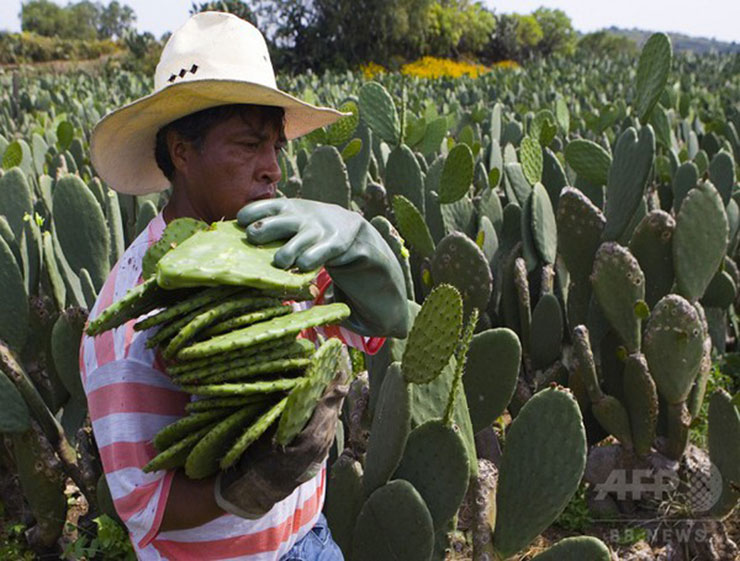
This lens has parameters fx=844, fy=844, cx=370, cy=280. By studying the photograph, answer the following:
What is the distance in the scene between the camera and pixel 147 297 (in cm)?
119

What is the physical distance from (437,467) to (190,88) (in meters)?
1.02

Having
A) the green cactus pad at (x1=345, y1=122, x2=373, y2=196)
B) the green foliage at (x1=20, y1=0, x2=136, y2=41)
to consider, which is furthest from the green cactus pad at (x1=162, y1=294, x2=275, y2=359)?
the green foliage at (x1=20, y1=0, x2=136, y2=41)

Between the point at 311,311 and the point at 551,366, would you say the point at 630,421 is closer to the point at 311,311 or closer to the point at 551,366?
the point at 551,366

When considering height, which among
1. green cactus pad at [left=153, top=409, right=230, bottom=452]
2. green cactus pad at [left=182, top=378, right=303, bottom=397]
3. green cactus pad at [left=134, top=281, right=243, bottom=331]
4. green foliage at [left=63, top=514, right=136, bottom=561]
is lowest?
green foliage at [left=63, top=514, right=136, bottom=561]

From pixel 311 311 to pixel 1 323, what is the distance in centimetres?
178

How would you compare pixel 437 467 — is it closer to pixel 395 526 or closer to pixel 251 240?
pixel 395 526

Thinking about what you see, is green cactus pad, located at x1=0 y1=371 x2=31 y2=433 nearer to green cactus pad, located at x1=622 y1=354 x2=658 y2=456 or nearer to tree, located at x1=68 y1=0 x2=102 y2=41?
green cactus pad, located at x1=622 y1=354 x2=658 y2=456

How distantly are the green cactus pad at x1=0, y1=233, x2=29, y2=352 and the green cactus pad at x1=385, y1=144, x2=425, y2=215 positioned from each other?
1.71m

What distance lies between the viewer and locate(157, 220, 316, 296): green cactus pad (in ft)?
3.65

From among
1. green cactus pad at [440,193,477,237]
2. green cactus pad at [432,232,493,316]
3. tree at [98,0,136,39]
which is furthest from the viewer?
tree at [98,0,136,39]

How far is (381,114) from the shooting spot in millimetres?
4027

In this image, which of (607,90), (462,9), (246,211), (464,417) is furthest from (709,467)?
(462,9)

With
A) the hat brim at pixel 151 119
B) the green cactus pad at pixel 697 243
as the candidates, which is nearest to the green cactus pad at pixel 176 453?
the hat brim at pixel 151 119

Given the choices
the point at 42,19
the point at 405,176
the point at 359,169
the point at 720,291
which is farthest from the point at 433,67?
the point at 42,19
